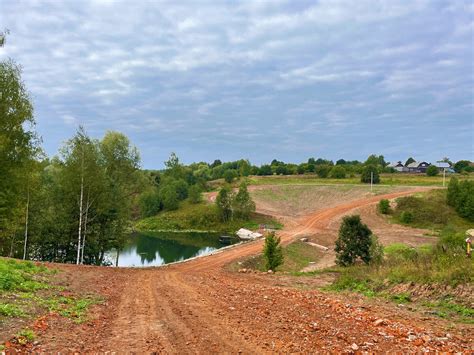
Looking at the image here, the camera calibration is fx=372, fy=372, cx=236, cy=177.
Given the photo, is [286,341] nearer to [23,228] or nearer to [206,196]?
[23,228]

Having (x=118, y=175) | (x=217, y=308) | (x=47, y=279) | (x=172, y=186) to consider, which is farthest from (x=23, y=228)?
(x=172, y=186)

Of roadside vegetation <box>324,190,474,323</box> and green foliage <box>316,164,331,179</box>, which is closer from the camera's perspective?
roadside vegetation <box>324,190,474,323</box>

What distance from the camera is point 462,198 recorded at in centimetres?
6250

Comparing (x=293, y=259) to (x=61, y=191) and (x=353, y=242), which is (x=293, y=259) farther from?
(x=61, y=191)

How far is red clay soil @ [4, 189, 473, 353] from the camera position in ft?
24.8

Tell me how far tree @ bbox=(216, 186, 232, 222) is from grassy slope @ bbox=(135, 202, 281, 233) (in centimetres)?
146

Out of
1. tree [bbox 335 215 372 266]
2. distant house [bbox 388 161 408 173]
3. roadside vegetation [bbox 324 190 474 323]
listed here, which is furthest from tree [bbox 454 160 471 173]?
roadside vegetation [bbox 324 190 474 323]

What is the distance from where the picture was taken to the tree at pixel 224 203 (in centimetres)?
7389

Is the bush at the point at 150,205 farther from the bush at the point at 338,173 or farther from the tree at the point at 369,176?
the tree at the point at 369,176

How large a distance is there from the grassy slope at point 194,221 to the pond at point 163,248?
3932 millimetres

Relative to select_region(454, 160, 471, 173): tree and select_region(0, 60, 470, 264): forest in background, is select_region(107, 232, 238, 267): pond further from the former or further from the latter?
select_region(454, 160, 471, 173): tree

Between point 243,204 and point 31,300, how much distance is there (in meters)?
62.2

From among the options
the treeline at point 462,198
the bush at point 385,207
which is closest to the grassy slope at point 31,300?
the bush at point 385,207

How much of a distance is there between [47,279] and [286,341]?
10.8 m
